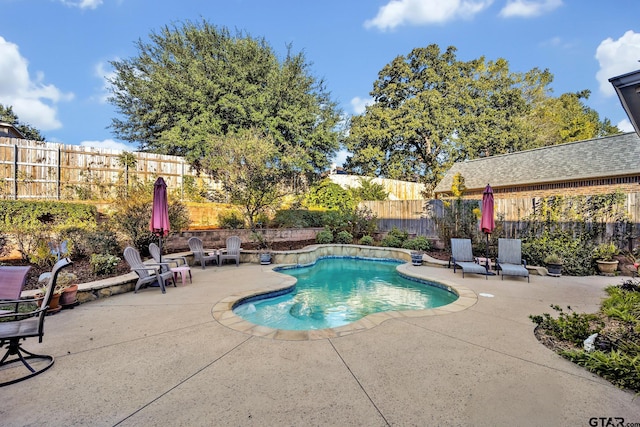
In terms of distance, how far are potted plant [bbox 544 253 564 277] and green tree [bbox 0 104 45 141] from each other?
98.9 ft

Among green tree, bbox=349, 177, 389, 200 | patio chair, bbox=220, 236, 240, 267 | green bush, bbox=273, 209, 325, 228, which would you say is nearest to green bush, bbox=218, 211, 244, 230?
green bush, bbox=273, 209, 325, 228

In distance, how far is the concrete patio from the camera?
2.11 meters

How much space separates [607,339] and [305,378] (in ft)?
10.4

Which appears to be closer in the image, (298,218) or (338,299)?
(338,299)

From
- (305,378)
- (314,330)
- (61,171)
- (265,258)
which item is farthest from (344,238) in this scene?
(61,171)

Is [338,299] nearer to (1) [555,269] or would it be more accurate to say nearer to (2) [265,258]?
(2) [265,258]

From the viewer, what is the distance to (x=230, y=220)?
11555 mm

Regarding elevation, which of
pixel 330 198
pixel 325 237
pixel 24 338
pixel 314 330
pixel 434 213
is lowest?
pixel 314 330

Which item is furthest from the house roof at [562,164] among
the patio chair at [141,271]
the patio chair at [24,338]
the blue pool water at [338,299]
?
the patio chair at [24,338]

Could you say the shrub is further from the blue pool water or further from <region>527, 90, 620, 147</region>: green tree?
<region>527, 90, 620, 147</region>: green tree

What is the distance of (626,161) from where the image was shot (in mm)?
12023

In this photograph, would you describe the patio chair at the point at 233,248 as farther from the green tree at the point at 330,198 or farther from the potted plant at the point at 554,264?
the potted plant at the point at 554,264

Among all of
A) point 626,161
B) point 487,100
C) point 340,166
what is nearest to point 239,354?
point 626,161

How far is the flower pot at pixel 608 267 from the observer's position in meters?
7.09
